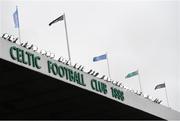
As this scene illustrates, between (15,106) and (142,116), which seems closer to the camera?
(15,106)

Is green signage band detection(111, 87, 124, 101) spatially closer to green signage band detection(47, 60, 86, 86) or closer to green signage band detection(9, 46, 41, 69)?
green signage band detection(47, 60, 86, 86)

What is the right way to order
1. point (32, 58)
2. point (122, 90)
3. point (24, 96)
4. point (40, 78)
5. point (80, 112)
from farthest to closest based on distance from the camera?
point (80, 112), point (122, 90), point (24, 96), point (40, 78), point (32, 58)

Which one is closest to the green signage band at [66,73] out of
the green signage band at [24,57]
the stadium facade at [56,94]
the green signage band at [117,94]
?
the stadium facade at [56,94]

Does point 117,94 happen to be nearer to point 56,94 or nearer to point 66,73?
point 56,94

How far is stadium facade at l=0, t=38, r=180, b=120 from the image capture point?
2567cm

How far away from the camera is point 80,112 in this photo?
37.8 metres

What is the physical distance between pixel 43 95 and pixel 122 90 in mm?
5461

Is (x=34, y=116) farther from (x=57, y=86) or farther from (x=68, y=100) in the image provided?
(x=57, y=86)

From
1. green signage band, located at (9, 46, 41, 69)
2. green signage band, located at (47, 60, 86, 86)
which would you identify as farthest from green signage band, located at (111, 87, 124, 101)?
green signage band, located at (9, 46, 41, 69)

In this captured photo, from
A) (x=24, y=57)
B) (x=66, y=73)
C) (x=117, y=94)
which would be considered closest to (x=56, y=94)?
(x=117, y=94)

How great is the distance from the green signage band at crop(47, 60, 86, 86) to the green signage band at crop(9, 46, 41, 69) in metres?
1.10

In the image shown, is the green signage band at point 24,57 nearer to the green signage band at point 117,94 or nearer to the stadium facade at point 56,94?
the stadium facade at point 56,94

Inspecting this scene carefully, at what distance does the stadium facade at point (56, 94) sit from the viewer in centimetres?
2567

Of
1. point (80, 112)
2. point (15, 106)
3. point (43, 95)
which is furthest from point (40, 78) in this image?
point (80, 112)
